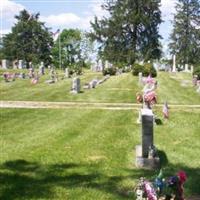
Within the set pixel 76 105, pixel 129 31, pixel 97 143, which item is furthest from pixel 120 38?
pixel 97 143

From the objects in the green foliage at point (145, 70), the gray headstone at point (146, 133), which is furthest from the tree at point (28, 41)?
the gray headstone at point (146, 133)

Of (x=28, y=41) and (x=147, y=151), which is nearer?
(x=147, y=151)

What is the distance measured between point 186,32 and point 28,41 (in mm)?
34533

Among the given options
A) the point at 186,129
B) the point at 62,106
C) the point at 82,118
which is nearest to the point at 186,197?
the point at 186,129

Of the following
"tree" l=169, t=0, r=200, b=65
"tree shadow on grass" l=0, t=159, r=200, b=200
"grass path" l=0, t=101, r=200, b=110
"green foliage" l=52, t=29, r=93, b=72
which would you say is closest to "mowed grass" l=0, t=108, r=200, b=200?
"tree shadow on grass" l=0, t=159, r=200, b=200

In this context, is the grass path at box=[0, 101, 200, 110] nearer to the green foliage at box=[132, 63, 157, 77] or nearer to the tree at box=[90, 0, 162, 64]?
the green foliage at box=[132, 63, 157, 77]

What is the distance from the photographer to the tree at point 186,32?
113750mm

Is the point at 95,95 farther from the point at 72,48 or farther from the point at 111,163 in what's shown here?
the point at 72,48

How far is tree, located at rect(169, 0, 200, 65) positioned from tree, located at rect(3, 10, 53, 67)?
2795 centimetres

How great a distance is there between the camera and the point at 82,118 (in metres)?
23.5

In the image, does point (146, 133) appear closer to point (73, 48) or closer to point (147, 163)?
point (147, 163)

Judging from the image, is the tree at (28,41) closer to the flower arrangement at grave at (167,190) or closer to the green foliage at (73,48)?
the green foliage at (73,48)

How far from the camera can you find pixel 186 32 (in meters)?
116

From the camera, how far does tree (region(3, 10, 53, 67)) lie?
114 metres
